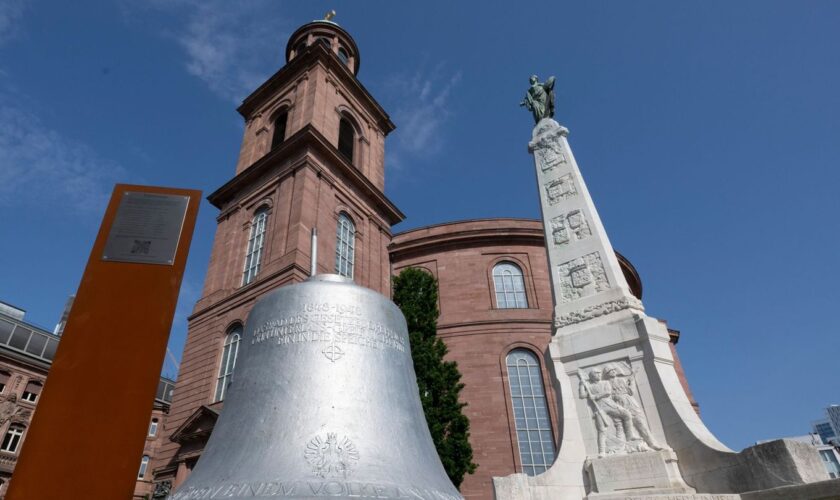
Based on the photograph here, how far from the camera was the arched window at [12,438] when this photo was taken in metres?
33.6

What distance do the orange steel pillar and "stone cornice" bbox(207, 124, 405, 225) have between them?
18.6 m

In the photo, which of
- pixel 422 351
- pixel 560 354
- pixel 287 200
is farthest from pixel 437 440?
pixel 287 200

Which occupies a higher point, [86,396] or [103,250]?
[103,250]

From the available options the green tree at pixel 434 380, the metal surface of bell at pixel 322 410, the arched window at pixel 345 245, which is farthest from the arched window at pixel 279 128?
the metal surface of bell at pixel 322 410

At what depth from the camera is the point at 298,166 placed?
21.2 metres

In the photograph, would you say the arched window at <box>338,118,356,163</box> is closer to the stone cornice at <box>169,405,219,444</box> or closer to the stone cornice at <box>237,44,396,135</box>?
the stone cornice at <box>237,44,396,135</box>

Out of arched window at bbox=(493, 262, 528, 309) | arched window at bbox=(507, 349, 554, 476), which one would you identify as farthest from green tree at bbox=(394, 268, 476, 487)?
arched window at bbox=(493, 262, 528, 309)

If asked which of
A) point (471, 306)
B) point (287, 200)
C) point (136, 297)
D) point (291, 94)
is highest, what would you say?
point (291, 94)

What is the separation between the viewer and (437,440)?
1377cm

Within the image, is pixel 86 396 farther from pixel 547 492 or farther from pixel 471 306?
pixel 471 306

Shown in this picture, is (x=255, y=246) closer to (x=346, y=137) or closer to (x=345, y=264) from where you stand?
(x=345, y=264)

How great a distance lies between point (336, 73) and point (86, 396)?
88.9ft

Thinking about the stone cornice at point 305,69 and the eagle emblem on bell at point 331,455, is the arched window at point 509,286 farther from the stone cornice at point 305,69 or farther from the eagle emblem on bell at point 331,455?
the eagle emblem on bell at point 331,455

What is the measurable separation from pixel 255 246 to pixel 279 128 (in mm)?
8778
